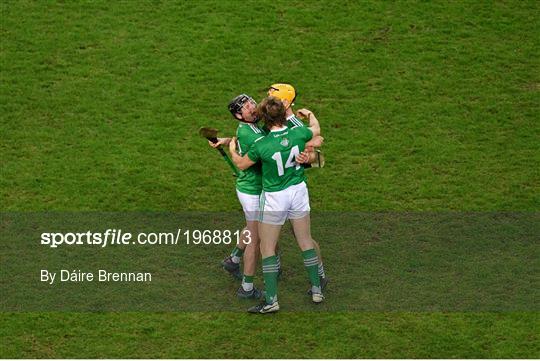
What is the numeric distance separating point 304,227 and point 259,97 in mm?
4740

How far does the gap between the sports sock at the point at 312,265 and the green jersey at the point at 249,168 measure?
864 mm

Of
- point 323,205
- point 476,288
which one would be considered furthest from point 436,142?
point 476,288

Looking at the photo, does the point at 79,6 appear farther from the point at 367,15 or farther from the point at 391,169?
the point at 391,169

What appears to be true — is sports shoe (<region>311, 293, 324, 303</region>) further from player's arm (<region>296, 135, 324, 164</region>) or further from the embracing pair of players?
player's arm (<region>296, 135, 324, 164</region>)

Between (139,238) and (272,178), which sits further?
(139,238)

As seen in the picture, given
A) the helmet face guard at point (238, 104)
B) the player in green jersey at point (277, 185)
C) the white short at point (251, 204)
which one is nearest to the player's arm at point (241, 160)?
the player in green jersey at point (277, 185)

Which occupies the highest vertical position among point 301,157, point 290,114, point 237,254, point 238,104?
point 238,104

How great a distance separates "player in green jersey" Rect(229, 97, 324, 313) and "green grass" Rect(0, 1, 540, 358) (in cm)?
59

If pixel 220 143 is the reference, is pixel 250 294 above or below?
below

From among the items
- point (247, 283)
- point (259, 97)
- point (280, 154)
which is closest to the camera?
Answer: point (280, 154)

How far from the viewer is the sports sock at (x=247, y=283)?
14695mm

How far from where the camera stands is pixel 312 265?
14.4 m

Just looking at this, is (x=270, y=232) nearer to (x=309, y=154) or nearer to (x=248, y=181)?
(x=248, y=181)

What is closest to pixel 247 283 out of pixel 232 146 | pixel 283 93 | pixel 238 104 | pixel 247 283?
pixel 247 283
